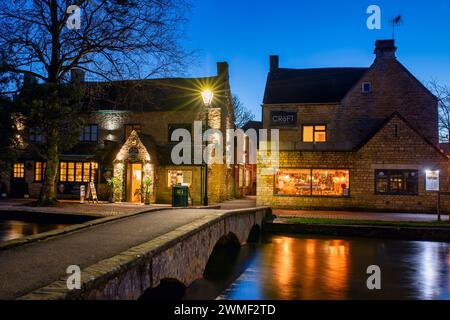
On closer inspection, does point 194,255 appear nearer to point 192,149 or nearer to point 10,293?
point 10,293

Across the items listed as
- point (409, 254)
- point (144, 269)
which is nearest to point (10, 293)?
point (144, 269)

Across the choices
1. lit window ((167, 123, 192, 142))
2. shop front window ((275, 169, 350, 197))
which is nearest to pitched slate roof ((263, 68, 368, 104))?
shop front window ((275, 169, 350, 197))

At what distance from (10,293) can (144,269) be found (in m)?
2.00

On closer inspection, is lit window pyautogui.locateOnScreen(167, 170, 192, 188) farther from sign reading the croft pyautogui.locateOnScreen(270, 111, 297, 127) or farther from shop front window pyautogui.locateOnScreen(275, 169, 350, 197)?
sign reading the croft pyautogui.locateOnScreen(270, 111, 297, 127)

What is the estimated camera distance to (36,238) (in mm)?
7438

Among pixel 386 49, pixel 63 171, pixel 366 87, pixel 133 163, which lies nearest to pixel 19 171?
pixel 63 171

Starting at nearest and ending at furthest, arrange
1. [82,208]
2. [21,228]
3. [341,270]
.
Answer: [341,270] < [21,228] < [82,208]

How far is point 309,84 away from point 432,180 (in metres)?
9.38

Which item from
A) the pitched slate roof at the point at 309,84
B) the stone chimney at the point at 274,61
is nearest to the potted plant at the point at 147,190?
the pitched slate roof at the point at 309,84

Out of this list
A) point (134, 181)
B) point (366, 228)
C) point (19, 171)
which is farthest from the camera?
point (19, 171)

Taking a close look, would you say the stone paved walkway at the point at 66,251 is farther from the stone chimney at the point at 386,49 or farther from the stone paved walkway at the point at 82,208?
the stone chimney at the point at 386,49

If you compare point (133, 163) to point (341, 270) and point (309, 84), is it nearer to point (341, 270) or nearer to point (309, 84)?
point (309, 84)

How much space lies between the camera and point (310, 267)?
455 inches

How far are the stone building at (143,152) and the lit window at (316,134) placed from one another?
599 cm
